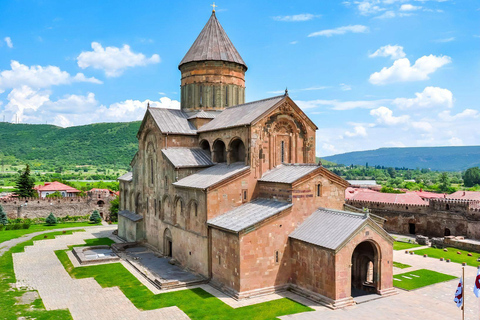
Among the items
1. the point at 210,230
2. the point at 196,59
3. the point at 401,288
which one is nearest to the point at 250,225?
the point at 210,230

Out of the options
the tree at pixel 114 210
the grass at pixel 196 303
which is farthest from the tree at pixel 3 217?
the grass at pixel 196 303

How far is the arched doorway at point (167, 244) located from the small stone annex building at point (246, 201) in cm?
7

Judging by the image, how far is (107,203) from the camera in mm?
50938

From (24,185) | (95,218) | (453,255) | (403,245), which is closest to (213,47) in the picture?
(403,245)

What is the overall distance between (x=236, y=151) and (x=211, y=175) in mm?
2416

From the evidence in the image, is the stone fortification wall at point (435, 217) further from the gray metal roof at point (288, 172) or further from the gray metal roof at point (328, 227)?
the gray metal roof at point (288, 172)

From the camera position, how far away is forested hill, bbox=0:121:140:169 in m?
168

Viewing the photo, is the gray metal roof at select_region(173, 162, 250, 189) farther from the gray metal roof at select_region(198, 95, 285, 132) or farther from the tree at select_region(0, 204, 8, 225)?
the tree at select_region(0, 204, 8, 225)

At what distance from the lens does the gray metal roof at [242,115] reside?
21.1 m

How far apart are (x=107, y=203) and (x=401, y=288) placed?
42224 mm

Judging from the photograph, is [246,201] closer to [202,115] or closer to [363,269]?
[363,269]

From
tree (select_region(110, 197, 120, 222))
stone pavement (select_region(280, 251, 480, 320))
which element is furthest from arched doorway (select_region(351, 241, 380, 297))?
tree (select_region(110, 197, 120, 222))

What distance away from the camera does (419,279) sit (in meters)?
20.0

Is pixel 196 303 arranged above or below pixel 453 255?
above
